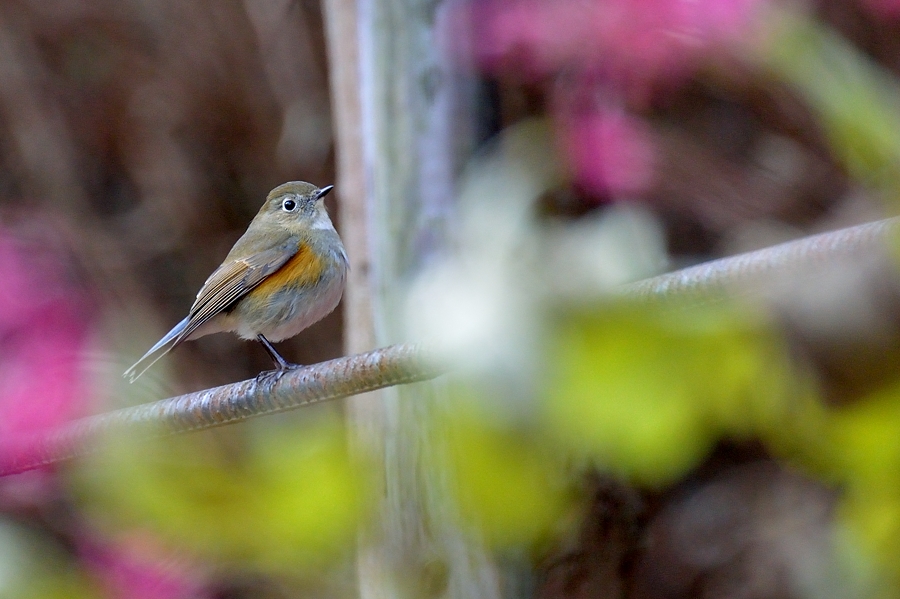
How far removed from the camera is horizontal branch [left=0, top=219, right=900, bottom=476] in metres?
1.46

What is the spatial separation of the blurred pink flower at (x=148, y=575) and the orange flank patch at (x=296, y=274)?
693 mm

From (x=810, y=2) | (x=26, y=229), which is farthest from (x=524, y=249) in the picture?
(x=26, y=229)

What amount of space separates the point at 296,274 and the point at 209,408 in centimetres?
78

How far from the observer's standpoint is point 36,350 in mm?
2648

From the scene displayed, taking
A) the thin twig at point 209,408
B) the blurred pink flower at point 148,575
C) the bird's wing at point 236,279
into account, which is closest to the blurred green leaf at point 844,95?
the thin twig at point 209,408

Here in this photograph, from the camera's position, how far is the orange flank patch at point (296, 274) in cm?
255

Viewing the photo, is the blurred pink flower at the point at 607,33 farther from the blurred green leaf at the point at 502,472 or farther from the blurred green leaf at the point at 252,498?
the blurred green leaf at the point at 252,498

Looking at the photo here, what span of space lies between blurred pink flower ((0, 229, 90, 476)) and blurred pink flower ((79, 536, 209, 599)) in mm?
349

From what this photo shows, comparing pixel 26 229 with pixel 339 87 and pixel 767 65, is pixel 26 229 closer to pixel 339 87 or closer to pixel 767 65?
pixel 339 87

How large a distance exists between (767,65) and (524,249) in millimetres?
951

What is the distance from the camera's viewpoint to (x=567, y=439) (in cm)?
219

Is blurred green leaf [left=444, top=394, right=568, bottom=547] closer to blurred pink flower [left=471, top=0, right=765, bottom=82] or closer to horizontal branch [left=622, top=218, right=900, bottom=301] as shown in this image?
horizontal branch [left=622, top=218, right=900, bottom=301]

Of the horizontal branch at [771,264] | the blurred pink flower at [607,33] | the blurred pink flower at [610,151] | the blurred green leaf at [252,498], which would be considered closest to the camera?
the horizontal branch at [771,264]

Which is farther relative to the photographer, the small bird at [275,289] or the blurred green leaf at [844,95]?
the small bird at [275,289]
